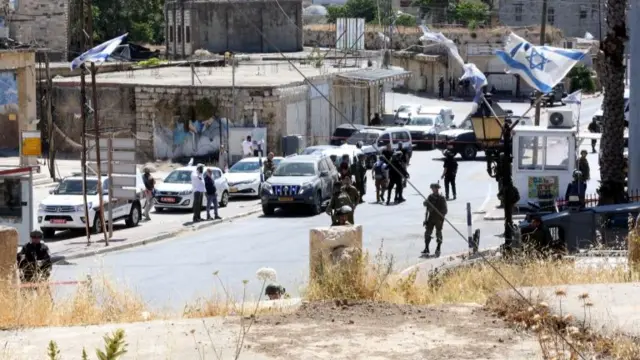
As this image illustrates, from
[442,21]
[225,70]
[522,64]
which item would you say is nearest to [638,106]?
[522,64]

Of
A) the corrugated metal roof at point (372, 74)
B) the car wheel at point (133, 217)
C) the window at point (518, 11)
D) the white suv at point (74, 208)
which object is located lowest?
the car wheel at point (133, 217)

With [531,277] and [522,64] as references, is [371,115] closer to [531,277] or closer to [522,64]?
[522,64]

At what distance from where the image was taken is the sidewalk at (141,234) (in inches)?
987

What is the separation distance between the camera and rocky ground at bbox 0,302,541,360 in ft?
31.3

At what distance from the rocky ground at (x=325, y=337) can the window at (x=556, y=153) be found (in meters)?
18.9

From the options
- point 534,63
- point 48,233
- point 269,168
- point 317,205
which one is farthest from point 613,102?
point 48,233

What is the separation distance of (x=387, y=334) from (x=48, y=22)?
175 ft

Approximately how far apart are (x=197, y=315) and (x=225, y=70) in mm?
44239

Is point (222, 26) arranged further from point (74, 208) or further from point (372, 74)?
point (74, 208)

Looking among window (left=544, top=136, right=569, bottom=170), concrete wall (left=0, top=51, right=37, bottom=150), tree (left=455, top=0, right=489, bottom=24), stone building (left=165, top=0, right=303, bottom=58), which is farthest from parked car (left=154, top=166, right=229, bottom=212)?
tree (left=455, top=0, right=489, bottom=24)

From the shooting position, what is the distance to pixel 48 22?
200 feet

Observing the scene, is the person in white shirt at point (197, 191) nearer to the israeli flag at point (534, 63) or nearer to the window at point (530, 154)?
the window at point (530, 154)

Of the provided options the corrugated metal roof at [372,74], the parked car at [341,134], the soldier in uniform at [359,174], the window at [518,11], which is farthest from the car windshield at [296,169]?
the window at [518,11]

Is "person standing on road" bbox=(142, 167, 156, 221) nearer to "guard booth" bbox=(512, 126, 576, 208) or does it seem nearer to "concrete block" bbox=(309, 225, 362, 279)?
"guard booth" bbox=(512, 126, 576, 208)
